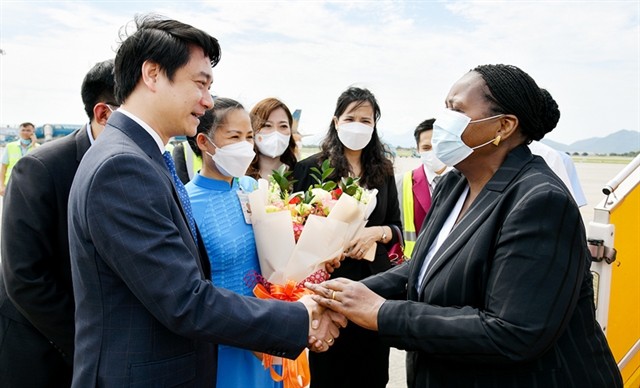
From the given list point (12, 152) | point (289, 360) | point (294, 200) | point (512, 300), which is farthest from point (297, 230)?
point (12, 152)

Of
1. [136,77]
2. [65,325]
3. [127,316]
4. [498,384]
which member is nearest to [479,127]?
[498,384]

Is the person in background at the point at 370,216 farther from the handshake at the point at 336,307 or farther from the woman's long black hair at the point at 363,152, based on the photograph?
the handshake at the point at 336,307

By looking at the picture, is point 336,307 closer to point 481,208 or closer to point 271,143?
point 481,208

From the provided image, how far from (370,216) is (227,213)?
1.37m

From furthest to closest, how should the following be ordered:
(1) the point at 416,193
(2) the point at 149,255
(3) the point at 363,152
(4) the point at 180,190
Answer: (1) the point at 416,193, (3) the point at 363,152, (4) the point at 180,190, (2) the point at 149,255

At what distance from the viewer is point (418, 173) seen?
4625mm

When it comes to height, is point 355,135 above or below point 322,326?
above

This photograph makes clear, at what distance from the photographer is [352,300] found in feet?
6.85

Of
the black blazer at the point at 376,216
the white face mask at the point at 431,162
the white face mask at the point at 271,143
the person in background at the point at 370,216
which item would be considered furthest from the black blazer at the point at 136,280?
the white face mask at the point at 431,162

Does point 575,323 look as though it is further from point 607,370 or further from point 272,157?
point 272,157

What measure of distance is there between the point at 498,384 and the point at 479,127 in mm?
941

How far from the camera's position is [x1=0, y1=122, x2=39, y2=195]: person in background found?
414 inches

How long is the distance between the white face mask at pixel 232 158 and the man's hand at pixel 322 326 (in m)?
0.76

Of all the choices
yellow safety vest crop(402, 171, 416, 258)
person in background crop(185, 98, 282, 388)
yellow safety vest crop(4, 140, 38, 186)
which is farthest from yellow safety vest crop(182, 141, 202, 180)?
yellow safety vest crop(4, 140, 38, 186)
